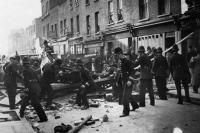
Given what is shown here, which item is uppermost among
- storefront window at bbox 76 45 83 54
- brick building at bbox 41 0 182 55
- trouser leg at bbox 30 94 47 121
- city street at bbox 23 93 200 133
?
brick building at bbox 41 0 182 55

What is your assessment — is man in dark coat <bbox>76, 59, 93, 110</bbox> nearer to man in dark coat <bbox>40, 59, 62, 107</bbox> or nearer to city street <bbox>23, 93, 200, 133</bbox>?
city street <bbox>23, 93, 200, 133</bbox>

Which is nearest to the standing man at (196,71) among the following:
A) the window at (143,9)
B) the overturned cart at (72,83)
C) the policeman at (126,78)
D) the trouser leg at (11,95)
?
the overturned cart at (72,83)

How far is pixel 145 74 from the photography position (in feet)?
31.4

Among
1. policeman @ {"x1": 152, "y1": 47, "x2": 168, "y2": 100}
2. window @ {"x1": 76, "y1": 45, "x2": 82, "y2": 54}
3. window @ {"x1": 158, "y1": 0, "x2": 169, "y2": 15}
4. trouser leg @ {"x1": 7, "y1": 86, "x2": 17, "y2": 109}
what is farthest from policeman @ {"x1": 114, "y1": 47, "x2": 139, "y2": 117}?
window @ {"x1": 76, "y1": 45, "x2": 82, "y2": 54}

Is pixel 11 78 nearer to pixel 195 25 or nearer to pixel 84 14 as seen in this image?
pixel 195 25

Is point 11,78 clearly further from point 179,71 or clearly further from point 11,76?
point 179,71

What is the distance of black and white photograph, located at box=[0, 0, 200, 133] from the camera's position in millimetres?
7723

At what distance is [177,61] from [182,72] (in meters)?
0.43

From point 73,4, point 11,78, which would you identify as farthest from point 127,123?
point 73,4

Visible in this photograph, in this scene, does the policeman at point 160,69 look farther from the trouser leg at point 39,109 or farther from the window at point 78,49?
the window at point 78,49

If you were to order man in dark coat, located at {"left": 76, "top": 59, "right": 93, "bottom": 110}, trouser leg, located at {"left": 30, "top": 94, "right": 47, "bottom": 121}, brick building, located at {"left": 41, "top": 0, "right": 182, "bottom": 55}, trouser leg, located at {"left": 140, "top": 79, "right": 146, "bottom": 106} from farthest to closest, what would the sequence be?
brick building, located at {"left": 41, "top": 0, "right": 182, "bottom": 55}
man in dark coat, located at {"left": 76, "top": 59, "right": 93, "bottom": 110}
trouser leg, located at {"left": 140, "top": 79, "right": 146, "bottom": 106}
trouser leg, located at {"left": 30, "top": 94, "right": 47, "bottom": 121}

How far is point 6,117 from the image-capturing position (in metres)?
8.24

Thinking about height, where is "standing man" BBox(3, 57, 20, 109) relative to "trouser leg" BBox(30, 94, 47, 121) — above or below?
above

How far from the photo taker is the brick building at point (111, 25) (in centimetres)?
1756
